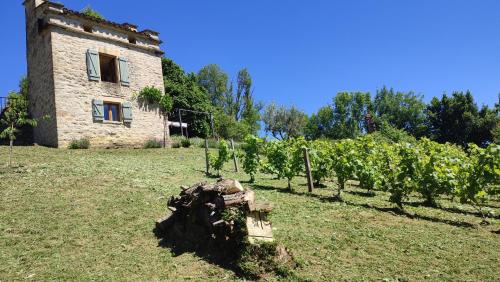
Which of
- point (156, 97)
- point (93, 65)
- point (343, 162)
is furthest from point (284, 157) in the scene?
point (93, 65)

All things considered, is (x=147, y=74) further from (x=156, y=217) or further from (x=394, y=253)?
(x=394, y=253)

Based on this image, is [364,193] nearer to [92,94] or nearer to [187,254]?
[187,254]

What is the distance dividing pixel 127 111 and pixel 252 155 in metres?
10.7

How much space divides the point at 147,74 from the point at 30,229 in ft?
51.8

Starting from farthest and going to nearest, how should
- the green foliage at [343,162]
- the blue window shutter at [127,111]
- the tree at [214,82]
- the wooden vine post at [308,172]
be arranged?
the tree at [214,82] → the blue window shutter at [127,111] → the wooden vine post at [308,172] → the green foliage at [343,162]

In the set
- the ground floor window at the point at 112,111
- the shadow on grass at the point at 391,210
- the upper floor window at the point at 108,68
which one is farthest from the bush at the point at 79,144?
the shadow on grass at the point at 391,210

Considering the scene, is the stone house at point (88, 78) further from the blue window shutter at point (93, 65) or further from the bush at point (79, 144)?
the bush at point (79, 144)

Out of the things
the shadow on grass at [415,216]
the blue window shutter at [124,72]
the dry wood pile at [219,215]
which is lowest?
the shadow on grass at [415,216]

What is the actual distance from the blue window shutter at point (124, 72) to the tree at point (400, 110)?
40.3 metres

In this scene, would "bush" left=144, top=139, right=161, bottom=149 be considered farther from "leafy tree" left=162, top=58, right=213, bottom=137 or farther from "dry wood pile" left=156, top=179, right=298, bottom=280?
"dry wood pile" left=156, top=179, right=298, bottom=280

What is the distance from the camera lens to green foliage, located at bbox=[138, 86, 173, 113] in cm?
2159

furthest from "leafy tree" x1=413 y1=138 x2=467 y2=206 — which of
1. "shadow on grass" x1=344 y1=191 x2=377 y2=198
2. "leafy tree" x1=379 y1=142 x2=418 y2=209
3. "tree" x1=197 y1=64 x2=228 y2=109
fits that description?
"tree" x1=197 y1=64 x2=228 y2=109

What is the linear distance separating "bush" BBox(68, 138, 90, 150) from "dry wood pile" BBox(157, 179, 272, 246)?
1263 centimetres

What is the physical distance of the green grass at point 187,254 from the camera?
5.75 metres
